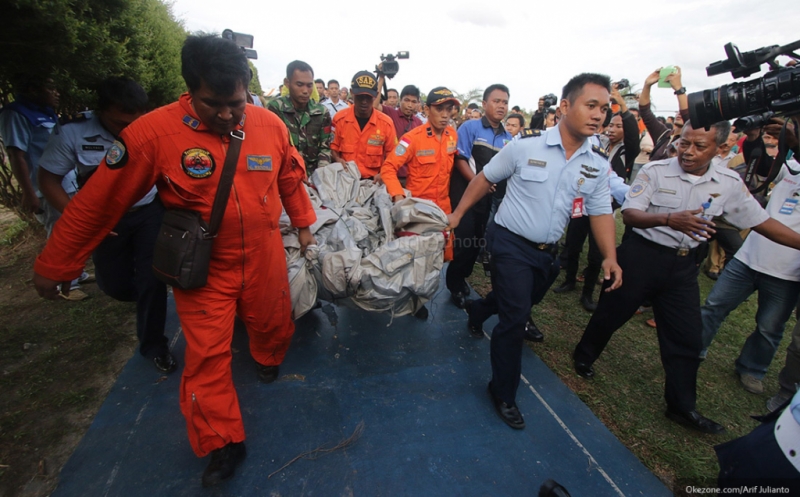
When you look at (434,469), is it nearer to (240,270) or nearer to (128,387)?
(240,270)

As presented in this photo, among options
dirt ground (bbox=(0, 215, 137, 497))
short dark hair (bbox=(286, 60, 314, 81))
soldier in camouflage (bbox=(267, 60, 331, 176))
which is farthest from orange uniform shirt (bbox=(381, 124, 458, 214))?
dirt ground (bbox=(0, 215, 137, 497))

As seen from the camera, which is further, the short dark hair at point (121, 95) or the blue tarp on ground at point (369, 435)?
the short dark hair at point (121, 95)

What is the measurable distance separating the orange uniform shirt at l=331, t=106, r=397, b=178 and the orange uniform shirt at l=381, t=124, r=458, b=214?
0.48 metres

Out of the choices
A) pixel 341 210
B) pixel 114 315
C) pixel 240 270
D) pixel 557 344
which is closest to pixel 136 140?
pixel 240 270

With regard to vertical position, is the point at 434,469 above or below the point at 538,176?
below

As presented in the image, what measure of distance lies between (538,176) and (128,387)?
2953 millimetres

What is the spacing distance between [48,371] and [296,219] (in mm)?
2061

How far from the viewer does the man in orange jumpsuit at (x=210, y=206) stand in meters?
1.61

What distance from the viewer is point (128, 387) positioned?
8.17 feet

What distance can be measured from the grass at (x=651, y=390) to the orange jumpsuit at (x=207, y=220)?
90.2 inches

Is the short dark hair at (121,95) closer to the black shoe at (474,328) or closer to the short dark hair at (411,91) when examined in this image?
the black shoe at (474,328)

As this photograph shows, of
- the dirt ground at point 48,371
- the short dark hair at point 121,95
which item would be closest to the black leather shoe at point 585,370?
the dirt ground at point 48,371

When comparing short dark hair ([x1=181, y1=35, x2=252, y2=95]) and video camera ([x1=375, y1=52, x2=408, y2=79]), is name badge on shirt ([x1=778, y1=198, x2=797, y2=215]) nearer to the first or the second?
short dark hair ([x1=181, y1=35, x2=252, y2=95])

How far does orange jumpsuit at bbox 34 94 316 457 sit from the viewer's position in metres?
1.64
